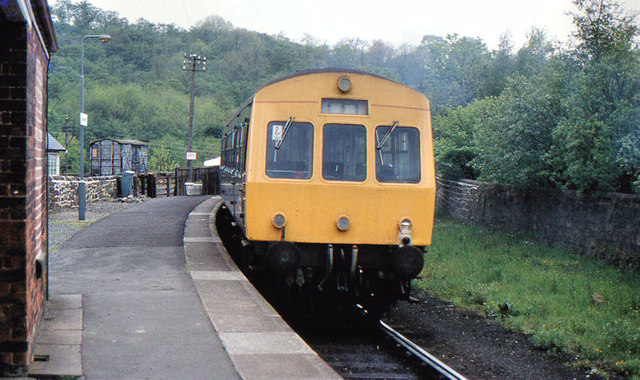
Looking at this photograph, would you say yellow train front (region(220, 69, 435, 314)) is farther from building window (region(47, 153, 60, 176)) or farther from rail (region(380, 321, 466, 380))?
building window (region(47, 153, 60, 176))

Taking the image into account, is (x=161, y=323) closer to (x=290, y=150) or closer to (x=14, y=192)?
(x=14, y=192)

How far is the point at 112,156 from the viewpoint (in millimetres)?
43594

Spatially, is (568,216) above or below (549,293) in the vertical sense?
above

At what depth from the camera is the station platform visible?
5004mm

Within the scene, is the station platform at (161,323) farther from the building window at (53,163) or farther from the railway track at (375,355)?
the building window at (53,163)

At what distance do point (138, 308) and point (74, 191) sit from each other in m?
16.2

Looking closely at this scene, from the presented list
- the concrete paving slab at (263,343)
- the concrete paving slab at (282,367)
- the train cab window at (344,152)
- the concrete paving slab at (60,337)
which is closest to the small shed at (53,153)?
the train cab window at (344,152)

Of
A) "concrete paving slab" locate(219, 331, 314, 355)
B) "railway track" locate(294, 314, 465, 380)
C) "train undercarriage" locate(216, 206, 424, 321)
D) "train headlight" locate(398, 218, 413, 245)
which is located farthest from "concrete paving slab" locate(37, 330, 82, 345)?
"train headlight" locate(398, 218, 413, 245)

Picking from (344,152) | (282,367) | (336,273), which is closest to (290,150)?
(344,152)

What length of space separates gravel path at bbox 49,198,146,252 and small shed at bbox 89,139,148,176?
18.6m

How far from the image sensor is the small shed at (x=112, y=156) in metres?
43.5

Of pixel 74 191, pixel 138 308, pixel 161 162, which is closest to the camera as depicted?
pixel 138 308

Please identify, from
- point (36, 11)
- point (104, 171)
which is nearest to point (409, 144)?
point (36, 11)

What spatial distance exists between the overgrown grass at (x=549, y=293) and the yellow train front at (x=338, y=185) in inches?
83.0
